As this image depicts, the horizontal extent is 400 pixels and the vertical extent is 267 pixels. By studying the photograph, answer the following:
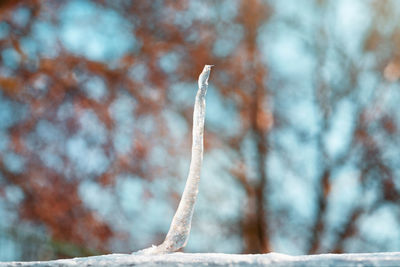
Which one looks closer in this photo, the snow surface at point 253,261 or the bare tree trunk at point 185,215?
the snow surface at point 253,261

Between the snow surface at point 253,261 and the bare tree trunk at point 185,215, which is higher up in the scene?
the bare tree trunk at point 185,215

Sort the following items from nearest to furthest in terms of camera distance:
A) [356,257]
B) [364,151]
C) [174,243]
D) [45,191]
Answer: [356,257]
[174,243]
[364,151]
[45,191]

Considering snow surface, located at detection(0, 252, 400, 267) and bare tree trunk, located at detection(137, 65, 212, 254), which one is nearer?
snow surface, located at detection(0, 252, 400, 267)

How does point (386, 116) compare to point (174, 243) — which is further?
point (386, 116)

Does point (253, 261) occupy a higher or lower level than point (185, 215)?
lower

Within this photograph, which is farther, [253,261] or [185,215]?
[185,215]

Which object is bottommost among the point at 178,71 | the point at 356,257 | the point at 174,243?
the point at 356,257

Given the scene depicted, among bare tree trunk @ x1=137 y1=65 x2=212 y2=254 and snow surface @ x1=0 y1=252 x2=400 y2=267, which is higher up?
bare tree trunk @ x1=137 y1=65 x2=212 y2=254

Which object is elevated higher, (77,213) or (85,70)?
Result: (85,70)

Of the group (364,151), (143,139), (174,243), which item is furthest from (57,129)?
(174,243)

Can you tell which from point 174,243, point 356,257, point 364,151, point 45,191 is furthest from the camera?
point 45,191

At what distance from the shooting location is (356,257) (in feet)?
2.57

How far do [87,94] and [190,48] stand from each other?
5.91ft

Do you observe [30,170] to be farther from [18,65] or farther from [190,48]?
[190,48]
